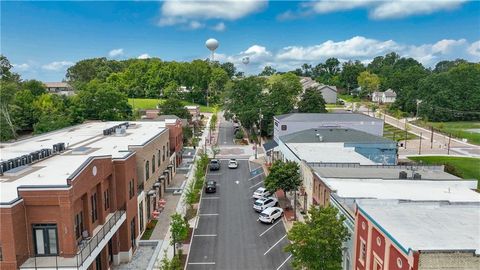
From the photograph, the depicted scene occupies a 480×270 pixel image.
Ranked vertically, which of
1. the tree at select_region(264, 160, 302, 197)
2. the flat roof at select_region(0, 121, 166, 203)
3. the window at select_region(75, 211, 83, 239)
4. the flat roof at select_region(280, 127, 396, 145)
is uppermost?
the flat roof at select_region(0, 121, 166, 203)

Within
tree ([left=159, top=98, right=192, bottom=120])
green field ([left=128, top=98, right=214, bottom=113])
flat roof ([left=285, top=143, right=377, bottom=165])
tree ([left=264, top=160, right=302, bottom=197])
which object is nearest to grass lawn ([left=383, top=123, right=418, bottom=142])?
flat roof ([left=285, top=143, right=377, bottom=165])

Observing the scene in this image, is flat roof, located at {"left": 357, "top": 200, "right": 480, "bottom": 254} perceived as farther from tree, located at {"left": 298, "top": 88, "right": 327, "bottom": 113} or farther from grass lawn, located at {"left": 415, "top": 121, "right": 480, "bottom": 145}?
grass lawn, located at {"left": 415, "top": 121, "right": 480, "bottom": 145}

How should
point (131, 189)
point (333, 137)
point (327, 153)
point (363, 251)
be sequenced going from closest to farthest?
point (363, 251)
point (131, 189)
point (327, 153)
point (333, 137)

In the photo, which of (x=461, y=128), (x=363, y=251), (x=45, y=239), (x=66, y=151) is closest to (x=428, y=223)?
(x=363, y=251)

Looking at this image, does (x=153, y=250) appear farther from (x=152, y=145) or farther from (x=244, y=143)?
(x=244, y=143)

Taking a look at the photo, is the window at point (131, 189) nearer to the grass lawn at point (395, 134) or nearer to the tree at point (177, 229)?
the tree at point (177, 229)

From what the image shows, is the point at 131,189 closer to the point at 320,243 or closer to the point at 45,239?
the point at 45,239
